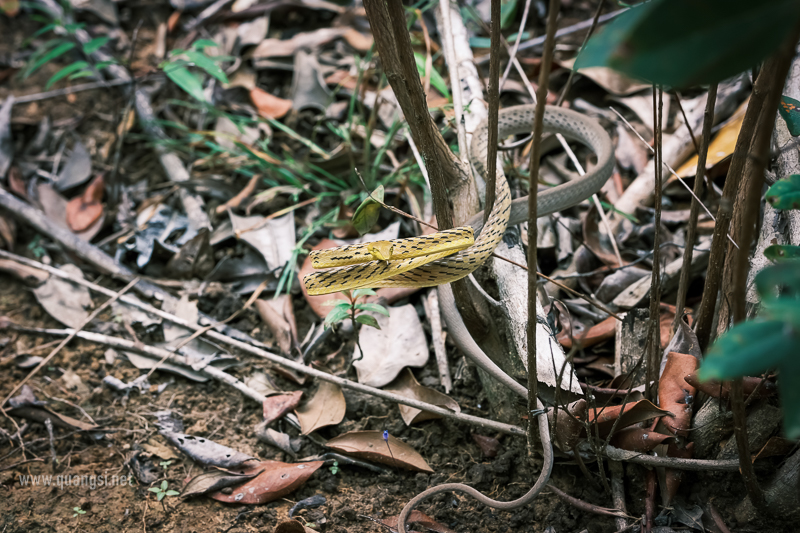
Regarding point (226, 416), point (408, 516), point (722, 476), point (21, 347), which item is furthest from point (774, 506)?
point (21, 347)

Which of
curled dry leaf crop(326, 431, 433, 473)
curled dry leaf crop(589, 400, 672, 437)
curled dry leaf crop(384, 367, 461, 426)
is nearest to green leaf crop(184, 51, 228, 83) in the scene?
curled dry leaf crop(384, 367, 461, 426)

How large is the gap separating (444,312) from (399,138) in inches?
54.9

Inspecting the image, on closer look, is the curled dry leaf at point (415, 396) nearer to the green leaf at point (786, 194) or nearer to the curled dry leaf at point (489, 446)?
the curled dry leaf at point (489, 446)

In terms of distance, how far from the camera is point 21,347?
2217mm

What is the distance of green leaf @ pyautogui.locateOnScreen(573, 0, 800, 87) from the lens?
57 centimetres

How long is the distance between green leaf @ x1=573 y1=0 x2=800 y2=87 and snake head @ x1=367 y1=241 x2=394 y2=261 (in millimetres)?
818

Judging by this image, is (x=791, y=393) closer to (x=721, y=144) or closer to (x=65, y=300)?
(x=721, y=144)

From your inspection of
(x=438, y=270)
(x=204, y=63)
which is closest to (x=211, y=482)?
(x=438, y=270)

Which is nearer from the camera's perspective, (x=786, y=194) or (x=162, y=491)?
(x=786, y=194)

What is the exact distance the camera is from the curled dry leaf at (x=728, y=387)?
133cm

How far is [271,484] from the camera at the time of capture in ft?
Answer: 5.26

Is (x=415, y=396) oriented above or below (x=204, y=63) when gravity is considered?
below

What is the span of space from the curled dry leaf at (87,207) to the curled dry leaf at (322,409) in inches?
65.1

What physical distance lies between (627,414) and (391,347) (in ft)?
2.85
